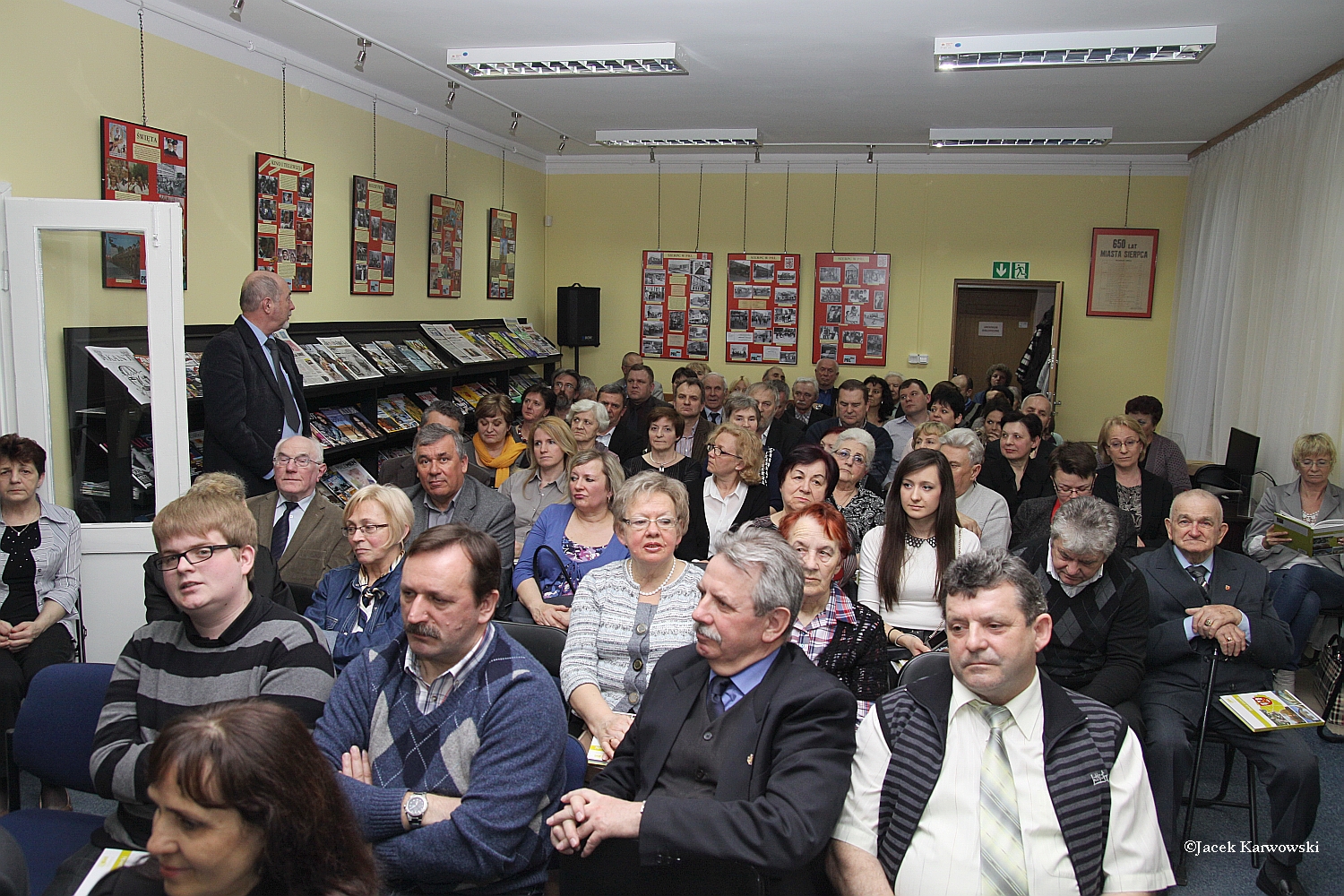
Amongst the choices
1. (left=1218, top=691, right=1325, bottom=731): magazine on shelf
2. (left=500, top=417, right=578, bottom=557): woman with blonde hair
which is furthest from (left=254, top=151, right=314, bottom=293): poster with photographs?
(left=1218, top=691, right=1325, bottom=731): magazine on shelf

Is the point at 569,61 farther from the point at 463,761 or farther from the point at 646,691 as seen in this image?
the point at 463,761

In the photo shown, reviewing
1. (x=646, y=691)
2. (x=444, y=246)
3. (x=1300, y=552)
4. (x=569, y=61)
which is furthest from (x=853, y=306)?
(x=646, y=691)

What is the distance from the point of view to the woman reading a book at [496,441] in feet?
18.5

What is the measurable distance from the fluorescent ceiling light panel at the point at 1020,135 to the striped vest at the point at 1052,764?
278 inches

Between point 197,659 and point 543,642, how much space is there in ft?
3.47

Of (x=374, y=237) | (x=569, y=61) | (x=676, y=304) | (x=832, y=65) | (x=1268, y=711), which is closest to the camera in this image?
(x=1268, y=711)

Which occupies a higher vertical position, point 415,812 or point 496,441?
point 496,441

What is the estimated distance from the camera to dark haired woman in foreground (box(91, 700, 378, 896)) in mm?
1428

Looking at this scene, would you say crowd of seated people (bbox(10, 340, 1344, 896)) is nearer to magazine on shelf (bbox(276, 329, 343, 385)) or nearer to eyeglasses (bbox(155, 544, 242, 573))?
eyeglasses (bbox(155, 544, 242, 573))

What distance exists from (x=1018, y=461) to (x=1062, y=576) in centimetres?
248

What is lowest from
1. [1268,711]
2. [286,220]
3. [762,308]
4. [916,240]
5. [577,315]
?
[1268,711]

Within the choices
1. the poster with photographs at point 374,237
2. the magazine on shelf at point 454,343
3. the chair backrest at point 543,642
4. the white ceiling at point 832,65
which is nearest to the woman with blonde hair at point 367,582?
the chair backrest at point 543,642

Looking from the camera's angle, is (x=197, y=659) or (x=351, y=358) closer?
(x=197, y=659)

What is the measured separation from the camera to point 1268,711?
3.08m
